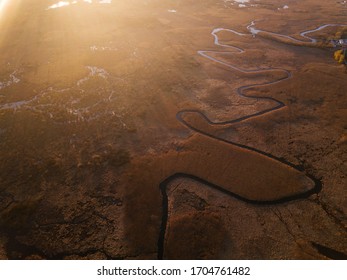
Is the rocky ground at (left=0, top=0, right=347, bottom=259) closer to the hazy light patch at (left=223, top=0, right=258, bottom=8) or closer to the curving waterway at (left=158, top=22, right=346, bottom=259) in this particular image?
the curving waterway at (left=158, top=22, right=346, bottom=259)

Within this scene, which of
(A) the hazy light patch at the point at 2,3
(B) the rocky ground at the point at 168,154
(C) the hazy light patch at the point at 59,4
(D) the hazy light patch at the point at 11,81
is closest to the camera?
(B) the rocky ground at the point at 168,154

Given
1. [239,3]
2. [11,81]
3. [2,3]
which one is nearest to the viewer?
[11,81]

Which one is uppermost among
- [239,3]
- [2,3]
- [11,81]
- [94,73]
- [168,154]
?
[2,3]

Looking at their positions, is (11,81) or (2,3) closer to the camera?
(11,81)

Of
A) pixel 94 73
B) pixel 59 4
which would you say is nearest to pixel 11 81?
pixel 94 73

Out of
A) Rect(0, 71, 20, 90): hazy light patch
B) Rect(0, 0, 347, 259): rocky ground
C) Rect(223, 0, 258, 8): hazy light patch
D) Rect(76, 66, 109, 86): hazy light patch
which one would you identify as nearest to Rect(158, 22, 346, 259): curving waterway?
Rect(0, 0, 347, 259): rocky ground

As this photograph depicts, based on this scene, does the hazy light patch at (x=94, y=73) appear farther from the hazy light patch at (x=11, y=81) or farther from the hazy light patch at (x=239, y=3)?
the hazy light patch at (x=239, y=3)

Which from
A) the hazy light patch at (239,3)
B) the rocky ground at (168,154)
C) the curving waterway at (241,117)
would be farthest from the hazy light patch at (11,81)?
the hazy light patch at (239,3)

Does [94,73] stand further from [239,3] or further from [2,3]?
[2,3]

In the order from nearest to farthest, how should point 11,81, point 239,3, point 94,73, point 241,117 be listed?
point 241,117
point 11,81
point 94,73
point 239,3
